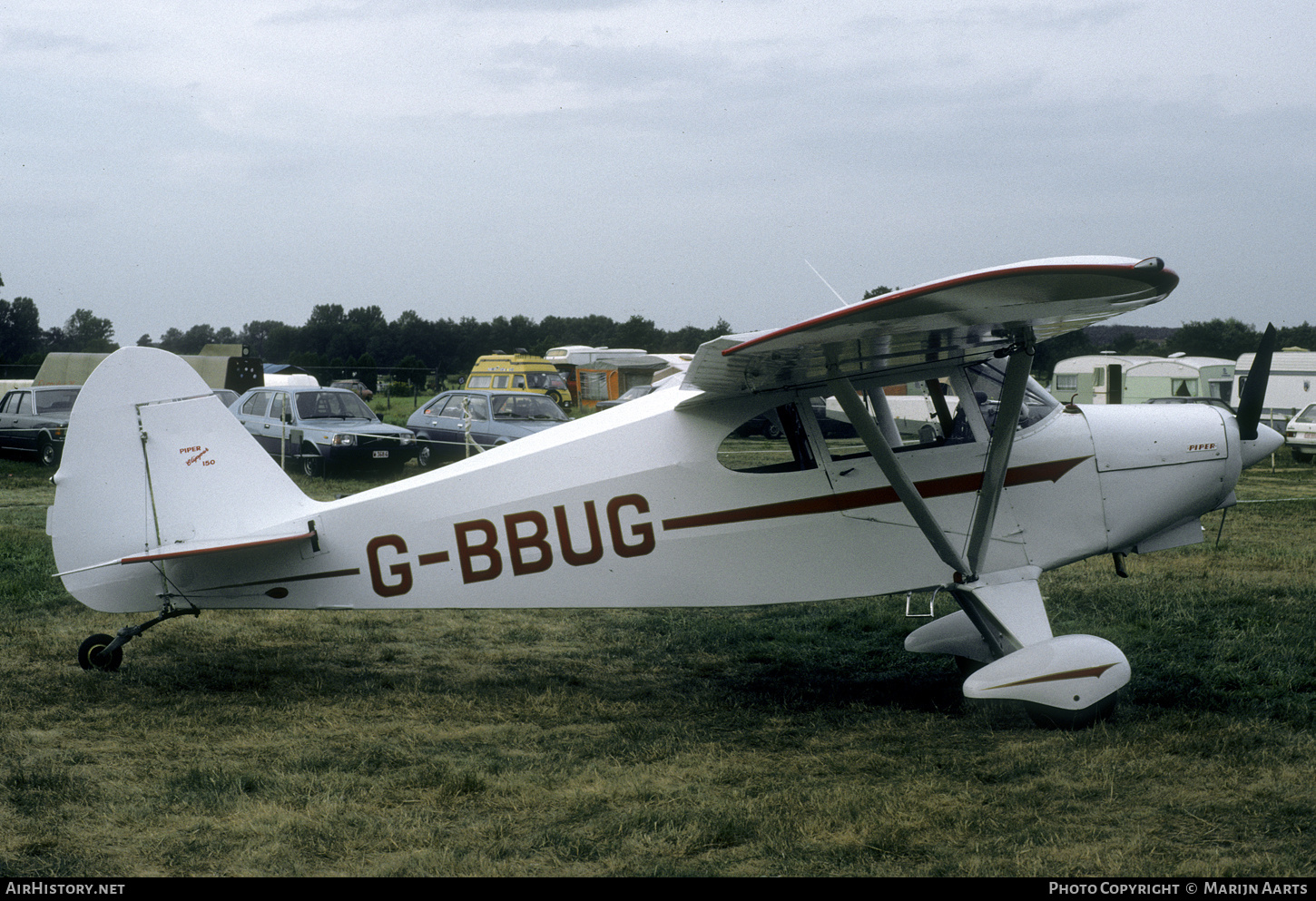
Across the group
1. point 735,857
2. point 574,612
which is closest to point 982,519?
point 735,857

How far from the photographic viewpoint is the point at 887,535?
580 centimetres

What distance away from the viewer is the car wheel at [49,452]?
20.1m

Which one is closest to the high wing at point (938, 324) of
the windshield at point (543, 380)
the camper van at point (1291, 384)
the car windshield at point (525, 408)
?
the car windshield at point (525, 408)

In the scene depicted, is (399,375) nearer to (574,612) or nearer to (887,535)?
(574,612)

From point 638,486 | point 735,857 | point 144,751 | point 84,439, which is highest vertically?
point 84,439

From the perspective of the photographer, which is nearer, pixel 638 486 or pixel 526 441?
pixel 638 486

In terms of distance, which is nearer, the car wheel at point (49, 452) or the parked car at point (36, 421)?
the car wheel at point (49, 452)

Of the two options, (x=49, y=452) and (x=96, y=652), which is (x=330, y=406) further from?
(x=96, y=652)

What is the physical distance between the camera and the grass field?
12.9 ft

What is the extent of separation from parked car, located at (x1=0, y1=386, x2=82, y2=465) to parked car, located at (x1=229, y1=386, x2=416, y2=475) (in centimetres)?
418

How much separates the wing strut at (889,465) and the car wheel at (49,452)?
19349 mm

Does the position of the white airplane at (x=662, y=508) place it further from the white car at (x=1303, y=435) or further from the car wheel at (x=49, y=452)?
the white car at (x=1303, y=435)

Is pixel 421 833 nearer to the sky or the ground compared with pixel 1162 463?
nearer to the ground

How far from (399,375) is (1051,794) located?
175 ft
